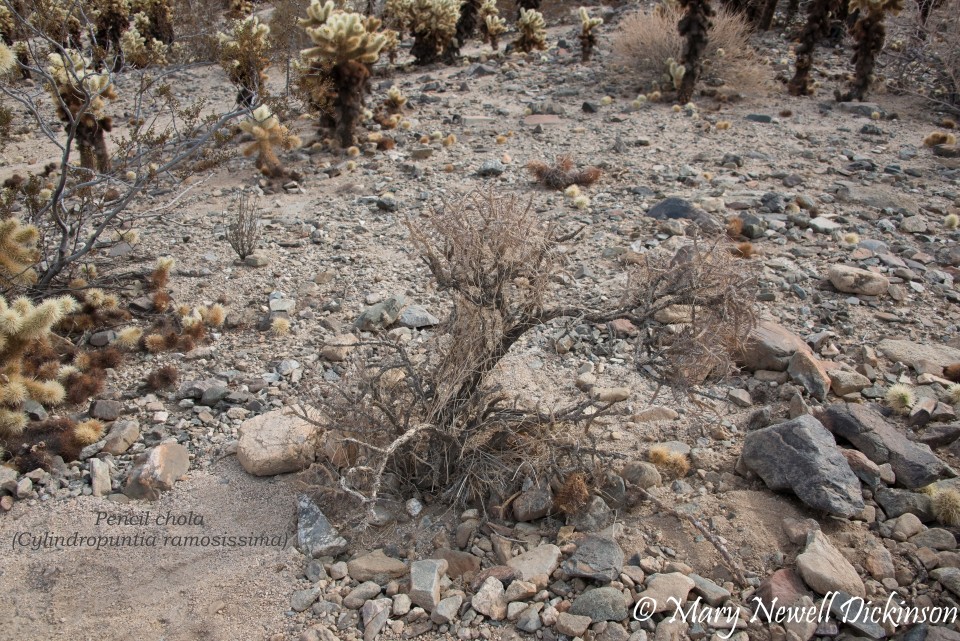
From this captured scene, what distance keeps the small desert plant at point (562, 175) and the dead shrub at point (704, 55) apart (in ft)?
14.8

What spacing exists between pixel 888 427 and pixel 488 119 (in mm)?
7233

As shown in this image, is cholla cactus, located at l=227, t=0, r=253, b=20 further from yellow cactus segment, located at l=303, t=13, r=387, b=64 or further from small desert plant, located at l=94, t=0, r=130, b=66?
yellow cactus segment, located at l=303, t=13, r=387, b=64

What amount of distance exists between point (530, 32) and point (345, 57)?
6916 millimetres

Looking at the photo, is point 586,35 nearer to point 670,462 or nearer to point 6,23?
point 6,23

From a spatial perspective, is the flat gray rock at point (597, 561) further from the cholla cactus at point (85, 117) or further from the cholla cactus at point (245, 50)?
the cholla cactus at point (245, 50)

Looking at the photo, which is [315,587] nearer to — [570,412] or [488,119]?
[570,412]

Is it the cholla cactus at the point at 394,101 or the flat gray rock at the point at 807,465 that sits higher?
the cholla cactus at the point at 394,101

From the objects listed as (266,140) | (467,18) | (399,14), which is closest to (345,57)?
(266,140)

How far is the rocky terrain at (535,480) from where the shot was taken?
8.78ft

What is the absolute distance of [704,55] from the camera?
36.7ft

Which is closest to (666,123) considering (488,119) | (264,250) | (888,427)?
(488,119)

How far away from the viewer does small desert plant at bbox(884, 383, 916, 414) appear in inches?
151

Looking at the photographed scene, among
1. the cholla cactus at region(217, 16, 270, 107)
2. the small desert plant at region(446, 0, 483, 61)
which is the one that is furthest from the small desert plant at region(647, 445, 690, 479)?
the small desert plant at region(446, 0, 483, 61)

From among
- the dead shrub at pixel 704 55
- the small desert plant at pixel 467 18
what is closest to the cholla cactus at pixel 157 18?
the small desert plant at pixel 467 18
